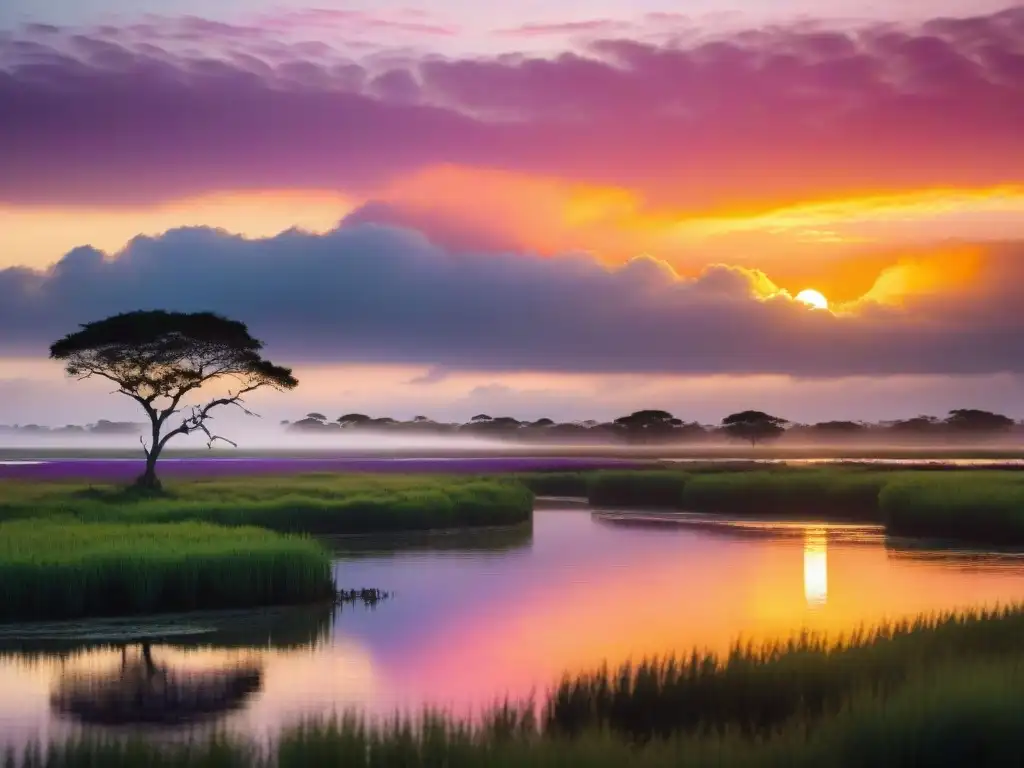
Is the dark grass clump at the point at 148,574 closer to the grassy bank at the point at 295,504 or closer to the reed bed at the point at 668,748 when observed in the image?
the grassy bank at the point at 295,504

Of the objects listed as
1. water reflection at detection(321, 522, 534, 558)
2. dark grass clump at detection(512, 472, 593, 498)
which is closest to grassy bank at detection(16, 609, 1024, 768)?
water reflection at detection(321, 522, 534, 558)

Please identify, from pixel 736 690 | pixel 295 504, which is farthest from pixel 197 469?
pixel 736 690

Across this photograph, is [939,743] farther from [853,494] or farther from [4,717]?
[853,494]

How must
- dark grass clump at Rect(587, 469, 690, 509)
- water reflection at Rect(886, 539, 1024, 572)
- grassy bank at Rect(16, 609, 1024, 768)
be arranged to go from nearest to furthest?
grassy bank at Rect(16, 609, 1024, 768)
water reflection at Rect(886, 539, 1024, 572)
dark grass clump at Rect(587, 469, 690, 509)

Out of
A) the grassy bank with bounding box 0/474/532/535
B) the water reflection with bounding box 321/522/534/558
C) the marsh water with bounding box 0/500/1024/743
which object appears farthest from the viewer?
the grassy bank with bounding box 0/474/532/535

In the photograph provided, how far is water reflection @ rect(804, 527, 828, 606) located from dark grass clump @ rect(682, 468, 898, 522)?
909 centimetres

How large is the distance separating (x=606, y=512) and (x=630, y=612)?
41993mm

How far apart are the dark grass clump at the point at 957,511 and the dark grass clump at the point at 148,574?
29.0 metres

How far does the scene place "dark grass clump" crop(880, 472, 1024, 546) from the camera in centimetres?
5275

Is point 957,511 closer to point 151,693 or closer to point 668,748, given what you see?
point 151,693

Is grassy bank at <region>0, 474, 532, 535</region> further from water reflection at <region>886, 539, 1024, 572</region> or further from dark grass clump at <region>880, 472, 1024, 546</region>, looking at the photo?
water reflection at <region>886, 539, 1024, 572</region>

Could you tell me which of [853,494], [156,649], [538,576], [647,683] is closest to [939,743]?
[647,683]

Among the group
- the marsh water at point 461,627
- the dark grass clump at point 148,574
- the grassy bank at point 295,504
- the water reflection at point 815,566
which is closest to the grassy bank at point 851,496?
the water reflection at point 815,566

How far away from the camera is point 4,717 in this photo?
21078 millimetres
